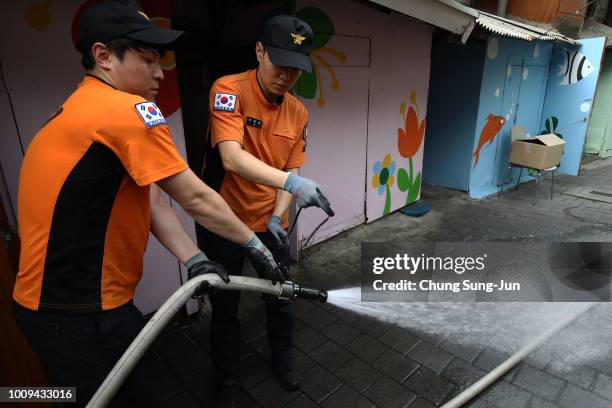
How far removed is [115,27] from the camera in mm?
1527

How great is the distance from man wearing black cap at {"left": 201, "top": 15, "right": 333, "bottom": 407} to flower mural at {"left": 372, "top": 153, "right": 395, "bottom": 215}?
11.7 ft

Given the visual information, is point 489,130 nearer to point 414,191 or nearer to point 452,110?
point 452,110

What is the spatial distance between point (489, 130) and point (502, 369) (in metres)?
6.02

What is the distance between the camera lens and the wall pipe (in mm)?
2701

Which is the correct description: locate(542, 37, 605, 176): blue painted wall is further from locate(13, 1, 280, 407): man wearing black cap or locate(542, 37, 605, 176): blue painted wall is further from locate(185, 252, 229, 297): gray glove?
locate(13, 1, 280, 407): man wearing black cap

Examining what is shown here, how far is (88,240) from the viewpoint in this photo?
1573 millimetres

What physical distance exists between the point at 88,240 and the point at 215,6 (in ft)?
14.5

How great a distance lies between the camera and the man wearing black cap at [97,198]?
1475 millimetres

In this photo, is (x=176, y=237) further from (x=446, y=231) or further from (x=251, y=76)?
(x=446, y=231)

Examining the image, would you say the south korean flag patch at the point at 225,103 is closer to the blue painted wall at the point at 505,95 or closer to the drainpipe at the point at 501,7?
the blue painted wall at the point at 505,95

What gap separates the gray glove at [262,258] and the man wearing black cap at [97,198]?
0.41 metres

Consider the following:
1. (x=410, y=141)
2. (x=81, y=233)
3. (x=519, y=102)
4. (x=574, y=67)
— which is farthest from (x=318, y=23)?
(x=574, y=67)

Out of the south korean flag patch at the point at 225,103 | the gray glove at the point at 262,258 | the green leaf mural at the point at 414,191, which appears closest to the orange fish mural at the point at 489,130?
the green leaf mural at the point at 414,191

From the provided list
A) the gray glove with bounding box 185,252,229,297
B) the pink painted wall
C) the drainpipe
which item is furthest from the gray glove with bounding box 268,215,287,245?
the drainpipe
